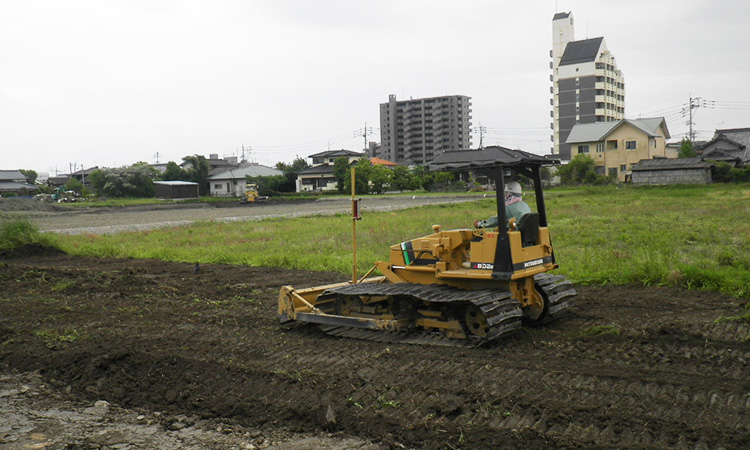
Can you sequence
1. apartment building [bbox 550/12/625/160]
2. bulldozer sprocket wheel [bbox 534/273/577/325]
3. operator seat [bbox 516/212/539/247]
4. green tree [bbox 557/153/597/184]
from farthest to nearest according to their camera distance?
apartment building [bbox 550/12/625/160] < green tree [bbox 557/153/597/184] < bulldozer sprocket wheel [bbox 534/273/577/325] < operator seat [bbox 516/212/539/247]

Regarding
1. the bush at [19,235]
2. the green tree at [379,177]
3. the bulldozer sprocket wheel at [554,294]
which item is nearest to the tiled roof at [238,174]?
the green tree at [379,177]

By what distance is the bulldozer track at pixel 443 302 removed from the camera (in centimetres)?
657

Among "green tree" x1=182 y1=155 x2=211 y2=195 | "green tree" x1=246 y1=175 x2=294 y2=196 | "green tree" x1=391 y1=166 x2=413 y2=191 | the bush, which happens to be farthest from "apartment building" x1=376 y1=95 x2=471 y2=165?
the bush

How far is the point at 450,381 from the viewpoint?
5.80m

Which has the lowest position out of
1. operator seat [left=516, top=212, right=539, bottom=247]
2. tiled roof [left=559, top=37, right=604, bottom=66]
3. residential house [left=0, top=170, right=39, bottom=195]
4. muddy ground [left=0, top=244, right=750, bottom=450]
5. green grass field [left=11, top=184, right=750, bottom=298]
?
muddy ground [left=0, top=244, right=750, bottom=450]

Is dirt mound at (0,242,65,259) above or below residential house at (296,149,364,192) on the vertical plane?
below

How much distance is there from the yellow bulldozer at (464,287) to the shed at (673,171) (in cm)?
4516

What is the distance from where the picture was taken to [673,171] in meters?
48.8

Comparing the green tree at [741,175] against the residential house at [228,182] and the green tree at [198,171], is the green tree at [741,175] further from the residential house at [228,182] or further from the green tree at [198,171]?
the green tree at [198,171]

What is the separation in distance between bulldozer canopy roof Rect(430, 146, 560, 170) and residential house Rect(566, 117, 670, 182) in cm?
5618

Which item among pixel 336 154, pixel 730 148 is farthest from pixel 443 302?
pixel 336 154

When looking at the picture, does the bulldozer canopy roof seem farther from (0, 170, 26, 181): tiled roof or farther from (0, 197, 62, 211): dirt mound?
(0, 170, 26, 181): tiled roof

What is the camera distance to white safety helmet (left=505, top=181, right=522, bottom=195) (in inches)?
278

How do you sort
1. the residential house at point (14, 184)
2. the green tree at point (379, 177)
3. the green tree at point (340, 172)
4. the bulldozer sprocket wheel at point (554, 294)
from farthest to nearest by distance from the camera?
the residential house at point (14, 184) < the green tree at point (340, 172) < the green tree at point (379, 177) < the bulldozer sprocket wheel at point (554, 294)
